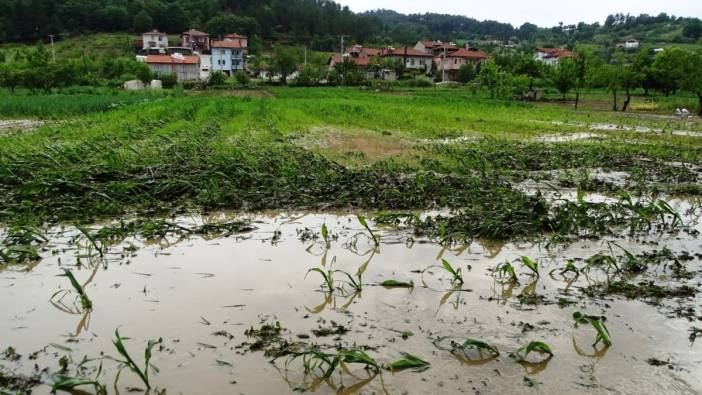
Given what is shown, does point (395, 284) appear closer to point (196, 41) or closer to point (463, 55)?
point (463, 55)

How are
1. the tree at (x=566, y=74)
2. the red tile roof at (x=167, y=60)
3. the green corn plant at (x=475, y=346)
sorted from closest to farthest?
the green corn plant at (x=475, y=346)
the tree at (x=566, y=74)
the red tile roof at (x=167, y=60)

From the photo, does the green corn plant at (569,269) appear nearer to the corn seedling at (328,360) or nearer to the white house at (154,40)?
the corn seedling at (328,360)

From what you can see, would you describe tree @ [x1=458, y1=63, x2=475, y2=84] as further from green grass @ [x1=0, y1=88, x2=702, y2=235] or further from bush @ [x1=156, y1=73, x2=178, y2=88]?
green grass @ [x1=0, y1=88, x2=702, y2=235]

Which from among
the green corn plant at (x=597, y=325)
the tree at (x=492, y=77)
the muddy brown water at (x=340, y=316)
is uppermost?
the tree at (x=492, y=77)

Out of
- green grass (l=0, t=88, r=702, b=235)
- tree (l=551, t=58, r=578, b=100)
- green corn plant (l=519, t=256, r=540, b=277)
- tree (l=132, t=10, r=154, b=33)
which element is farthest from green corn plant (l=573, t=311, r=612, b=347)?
tree (l=132, t=10, r=154, b=33)

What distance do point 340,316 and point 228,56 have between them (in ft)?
261

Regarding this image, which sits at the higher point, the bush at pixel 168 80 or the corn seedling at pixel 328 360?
the bush at pixel 168 80

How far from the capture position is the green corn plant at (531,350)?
333cm

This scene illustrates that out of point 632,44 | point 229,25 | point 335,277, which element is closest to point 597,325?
point 335,277

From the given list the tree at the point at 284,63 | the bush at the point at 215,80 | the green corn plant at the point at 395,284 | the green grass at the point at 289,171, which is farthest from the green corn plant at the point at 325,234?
the tree at the point at 284,63

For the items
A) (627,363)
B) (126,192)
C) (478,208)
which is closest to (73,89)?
(126,192)

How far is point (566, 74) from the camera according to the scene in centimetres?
3634

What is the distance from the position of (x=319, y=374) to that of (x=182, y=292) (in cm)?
181

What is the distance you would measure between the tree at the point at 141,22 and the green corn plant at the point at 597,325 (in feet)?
340
